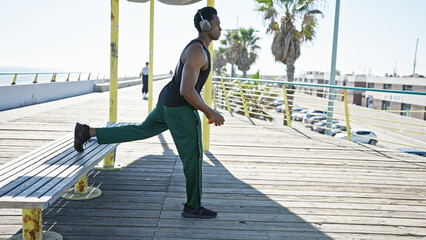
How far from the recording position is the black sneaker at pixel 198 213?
3.24 meters

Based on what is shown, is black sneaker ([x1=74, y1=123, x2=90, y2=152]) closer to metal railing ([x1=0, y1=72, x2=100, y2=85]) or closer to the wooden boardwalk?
the wooden boardwalk

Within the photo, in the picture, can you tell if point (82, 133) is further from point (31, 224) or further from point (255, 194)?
point (255, 194)

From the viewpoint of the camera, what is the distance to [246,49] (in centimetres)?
4700

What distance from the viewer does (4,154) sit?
207 inches

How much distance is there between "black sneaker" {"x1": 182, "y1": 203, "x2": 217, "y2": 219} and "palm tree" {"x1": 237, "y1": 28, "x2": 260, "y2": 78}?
1728 inches

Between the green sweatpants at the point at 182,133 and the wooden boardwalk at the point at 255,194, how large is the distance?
14.3 inches

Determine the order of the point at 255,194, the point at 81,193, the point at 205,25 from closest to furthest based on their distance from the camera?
the point at 205,25 → the point at 81,193 → the point at 255,194

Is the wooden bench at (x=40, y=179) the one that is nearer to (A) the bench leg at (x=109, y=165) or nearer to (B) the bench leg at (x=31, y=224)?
(B) the bench leg at (x=31, y=224)

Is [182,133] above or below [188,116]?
below

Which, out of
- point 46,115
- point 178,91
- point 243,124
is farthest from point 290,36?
point 178,91

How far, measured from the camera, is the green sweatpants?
311 cm

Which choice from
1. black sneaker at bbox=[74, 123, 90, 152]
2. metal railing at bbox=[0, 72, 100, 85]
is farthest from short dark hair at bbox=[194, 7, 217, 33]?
metal railing at bbox=[0, 72, 100, 85]

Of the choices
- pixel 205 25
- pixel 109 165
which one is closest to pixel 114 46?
pixel 109 165

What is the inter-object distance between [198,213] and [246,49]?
44986mm
